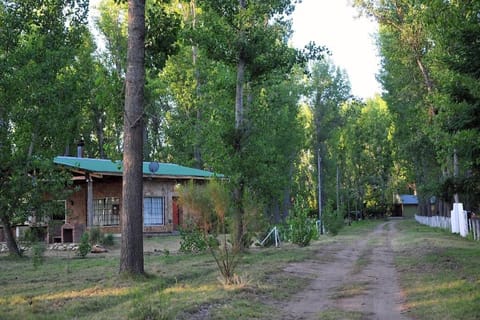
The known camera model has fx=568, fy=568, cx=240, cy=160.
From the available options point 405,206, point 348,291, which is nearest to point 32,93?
point 348,291

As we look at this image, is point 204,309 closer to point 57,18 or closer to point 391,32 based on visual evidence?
point 57,18

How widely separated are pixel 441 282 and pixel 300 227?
A: 10661 millimetres

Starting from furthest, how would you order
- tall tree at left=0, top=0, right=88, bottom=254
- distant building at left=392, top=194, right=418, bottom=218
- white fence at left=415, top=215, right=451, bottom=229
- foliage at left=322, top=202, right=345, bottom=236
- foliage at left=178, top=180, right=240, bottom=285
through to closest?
distant building at left=392, top=194, right=418, bottom=218
white fence at left=415, top=215, right=451, bottom=229
foliage at left=322, top=202, right=345, bottom=236
tall tree at left=0, top=0, right=88, bottom=254
foliage at left=178, top=180, right=240, bottom=285

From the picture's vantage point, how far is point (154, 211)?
102 feet

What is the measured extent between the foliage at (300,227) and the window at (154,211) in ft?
35.4

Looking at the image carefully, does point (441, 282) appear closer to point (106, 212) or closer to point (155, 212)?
point (155, 212)

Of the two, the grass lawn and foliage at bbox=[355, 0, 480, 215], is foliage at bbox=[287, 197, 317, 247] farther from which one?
the grass lawn

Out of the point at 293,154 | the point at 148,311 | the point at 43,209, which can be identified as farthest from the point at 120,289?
the point at 293,154

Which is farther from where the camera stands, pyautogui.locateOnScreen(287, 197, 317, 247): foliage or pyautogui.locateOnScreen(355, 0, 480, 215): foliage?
pyautogui.locateOnScreen(287, 197, 317, 247): foliage

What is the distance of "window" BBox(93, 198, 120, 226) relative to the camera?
30.4 m

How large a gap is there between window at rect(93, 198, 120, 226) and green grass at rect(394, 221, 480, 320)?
54.9 feet

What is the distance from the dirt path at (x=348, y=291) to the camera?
8.49 meters

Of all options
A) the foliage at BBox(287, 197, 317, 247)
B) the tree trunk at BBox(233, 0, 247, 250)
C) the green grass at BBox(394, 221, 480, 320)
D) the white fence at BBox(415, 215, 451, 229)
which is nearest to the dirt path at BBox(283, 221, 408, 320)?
the green grass at BBox(394, 221, 480, 320)

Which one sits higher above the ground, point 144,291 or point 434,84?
point 434,84
